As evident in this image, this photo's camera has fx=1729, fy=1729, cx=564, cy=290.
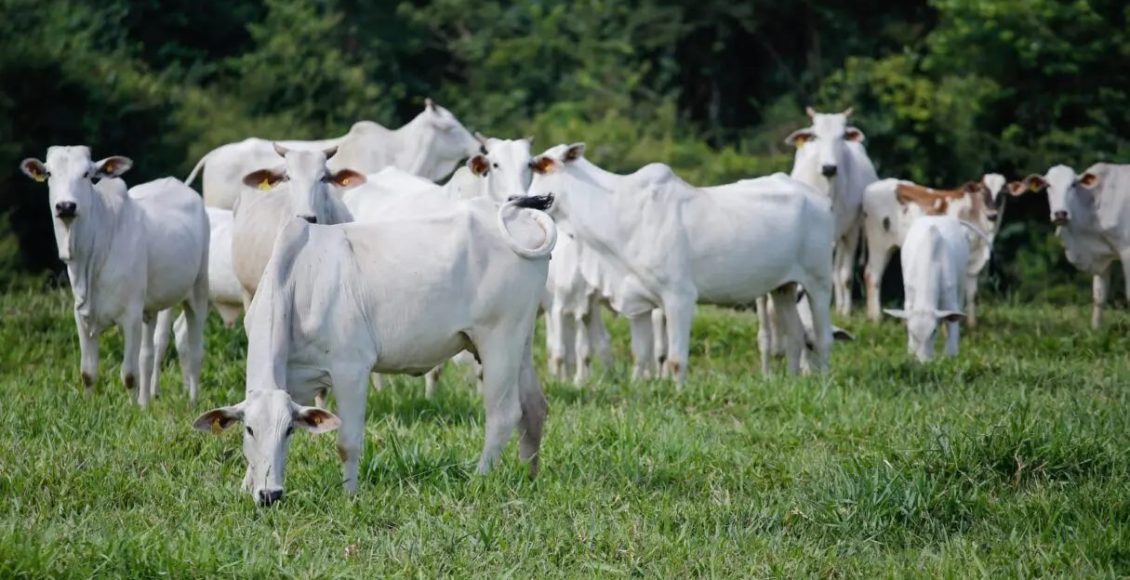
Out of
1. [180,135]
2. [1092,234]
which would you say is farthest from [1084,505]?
[180,135]

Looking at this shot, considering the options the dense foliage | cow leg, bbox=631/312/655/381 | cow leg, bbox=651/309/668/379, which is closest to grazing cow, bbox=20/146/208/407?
cow leg, bbox=631/312/655/381

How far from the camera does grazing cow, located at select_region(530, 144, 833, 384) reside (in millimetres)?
12523

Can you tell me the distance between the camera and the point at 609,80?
28.9 metres

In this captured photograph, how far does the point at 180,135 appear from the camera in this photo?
2153 centimetres

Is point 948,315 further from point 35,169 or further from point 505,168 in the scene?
point 35,169

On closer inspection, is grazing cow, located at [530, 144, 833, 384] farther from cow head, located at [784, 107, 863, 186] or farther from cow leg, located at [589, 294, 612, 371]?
cow head, located at [784, 107, 863, 186]

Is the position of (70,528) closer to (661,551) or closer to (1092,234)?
(661,551)

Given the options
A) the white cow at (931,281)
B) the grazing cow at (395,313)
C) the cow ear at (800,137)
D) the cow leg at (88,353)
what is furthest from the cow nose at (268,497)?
the cow ear at (800,137)

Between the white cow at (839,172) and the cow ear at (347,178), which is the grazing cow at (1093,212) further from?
the cow ear at (347,178)

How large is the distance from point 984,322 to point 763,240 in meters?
4.83

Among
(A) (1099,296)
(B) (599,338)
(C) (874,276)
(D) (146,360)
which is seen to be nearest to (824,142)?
(C) (874,276)

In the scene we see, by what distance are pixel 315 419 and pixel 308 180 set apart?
2.75 metres

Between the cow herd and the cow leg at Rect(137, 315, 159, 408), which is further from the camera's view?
→ the cow leg at Rect(137, 315, 159, 408)

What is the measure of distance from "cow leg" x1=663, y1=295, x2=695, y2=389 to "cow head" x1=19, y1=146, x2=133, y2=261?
4076 millimetres
